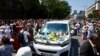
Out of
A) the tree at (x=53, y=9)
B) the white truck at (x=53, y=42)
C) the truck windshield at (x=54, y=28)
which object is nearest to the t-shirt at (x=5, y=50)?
the white truck at (x=53, y=42)

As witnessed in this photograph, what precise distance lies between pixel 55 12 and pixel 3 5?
48595 mm

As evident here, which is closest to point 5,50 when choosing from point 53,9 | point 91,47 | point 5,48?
point 5,48

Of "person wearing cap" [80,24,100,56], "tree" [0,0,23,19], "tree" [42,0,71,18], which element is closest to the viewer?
"person wearing cap" [80,24,100,56]

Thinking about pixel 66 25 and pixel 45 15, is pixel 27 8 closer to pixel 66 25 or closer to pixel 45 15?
pixel 45 15

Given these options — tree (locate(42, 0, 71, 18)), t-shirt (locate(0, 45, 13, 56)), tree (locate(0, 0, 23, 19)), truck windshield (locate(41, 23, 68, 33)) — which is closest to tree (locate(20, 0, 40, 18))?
tree (locate(0, 0, 23, 19))

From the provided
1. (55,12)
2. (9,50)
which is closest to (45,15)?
(55,12)

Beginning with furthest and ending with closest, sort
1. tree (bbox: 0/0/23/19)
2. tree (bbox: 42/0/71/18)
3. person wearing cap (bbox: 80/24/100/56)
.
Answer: tree (bbox: 42/0/71/18)
tree (bbox: 0/0/23/19)
person wearing cap (bbox: 80/24/100/56)

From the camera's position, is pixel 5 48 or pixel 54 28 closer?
pixel 5 48

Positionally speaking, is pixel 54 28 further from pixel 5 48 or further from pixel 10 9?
pixel 10 9

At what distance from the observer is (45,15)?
97438 mm

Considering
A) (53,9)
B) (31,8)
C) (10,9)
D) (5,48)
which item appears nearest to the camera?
Answer: (5,48)

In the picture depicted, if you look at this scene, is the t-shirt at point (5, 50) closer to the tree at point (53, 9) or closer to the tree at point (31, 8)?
the tree at point (31, 8)

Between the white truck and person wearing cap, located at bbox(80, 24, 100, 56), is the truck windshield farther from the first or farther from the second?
person wearing cap, located at bbox(80, 24, 100, 56)

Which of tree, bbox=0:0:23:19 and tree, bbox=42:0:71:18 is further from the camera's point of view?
tree, bbox=42:0:71:18
